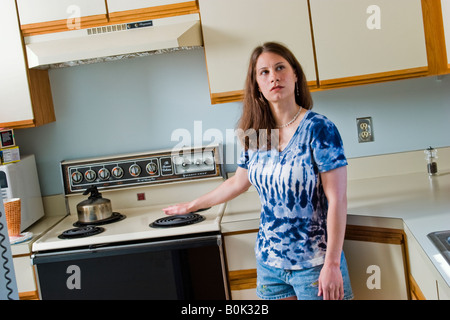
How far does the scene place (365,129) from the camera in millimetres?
2953

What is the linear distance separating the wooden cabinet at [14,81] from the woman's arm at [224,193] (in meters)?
0.84

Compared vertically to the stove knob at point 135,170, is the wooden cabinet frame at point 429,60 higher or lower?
higher

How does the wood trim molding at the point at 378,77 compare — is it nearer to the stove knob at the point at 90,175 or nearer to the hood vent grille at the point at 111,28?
the hood vent grille at the point at 111,28

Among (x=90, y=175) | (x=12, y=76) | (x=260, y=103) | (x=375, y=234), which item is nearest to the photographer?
(x=260, y=103)

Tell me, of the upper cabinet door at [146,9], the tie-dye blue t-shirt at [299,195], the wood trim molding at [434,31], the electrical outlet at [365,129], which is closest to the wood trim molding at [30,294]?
the tie-dye blue t-shirt at [299,195]

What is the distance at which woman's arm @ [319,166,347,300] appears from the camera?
6.14 feet

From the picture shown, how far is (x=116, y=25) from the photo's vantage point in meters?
2.64

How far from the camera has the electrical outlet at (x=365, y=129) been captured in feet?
9.68

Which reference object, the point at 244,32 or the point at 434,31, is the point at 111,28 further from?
the point at 434,31

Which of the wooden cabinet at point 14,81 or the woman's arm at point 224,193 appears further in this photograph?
the wooden cabinet at point 14,81

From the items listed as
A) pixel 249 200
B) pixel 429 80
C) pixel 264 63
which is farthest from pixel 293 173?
pixel 429 80

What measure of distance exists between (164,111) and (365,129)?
1039 millimetres

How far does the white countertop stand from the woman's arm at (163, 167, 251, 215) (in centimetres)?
11

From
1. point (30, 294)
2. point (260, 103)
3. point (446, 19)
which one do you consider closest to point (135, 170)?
point (30, 294)
